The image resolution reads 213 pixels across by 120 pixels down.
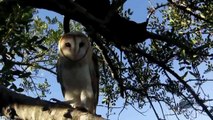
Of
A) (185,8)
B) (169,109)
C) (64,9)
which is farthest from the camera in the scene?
(169,109)

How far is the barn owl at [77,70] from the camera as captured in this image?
3.13 meters

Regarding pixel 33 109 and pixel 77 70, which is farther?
pixel 77 70

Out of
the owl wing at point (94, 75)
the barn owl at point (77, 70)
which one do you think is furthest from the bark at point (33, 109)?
the owl wing at point (94, 75)

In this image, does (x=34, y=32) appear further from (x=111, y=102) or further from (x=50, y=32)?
(x=111, y=102)

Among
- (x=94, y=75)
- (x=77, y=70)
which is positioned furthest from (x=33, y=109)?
(x=94, y=75)

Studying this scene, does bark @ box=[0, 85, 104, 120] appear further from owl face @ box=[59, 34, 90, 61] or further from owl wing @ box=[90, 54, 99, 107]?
owl wing @ box=[90, 54, 99, 107]

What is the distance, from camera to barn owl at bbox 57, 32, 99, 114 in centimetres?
313

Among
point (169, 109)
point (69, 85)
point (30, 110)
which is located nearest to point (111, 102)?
point (169, 109)

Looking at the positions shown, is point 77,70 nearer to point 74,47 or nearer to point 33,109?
point 74,47

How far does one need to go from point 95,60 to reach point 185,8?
1.70m

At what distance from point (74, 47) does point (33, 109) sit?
99 cm

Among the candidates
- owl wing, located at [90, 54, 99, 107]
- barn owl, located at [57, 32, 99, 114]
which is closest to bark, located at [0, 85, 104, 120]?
barn owl, located at [57, 32, 99, 114]

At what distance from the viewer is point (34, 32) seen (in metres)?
6.21

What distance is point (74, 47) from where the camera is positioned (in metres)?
3.16
